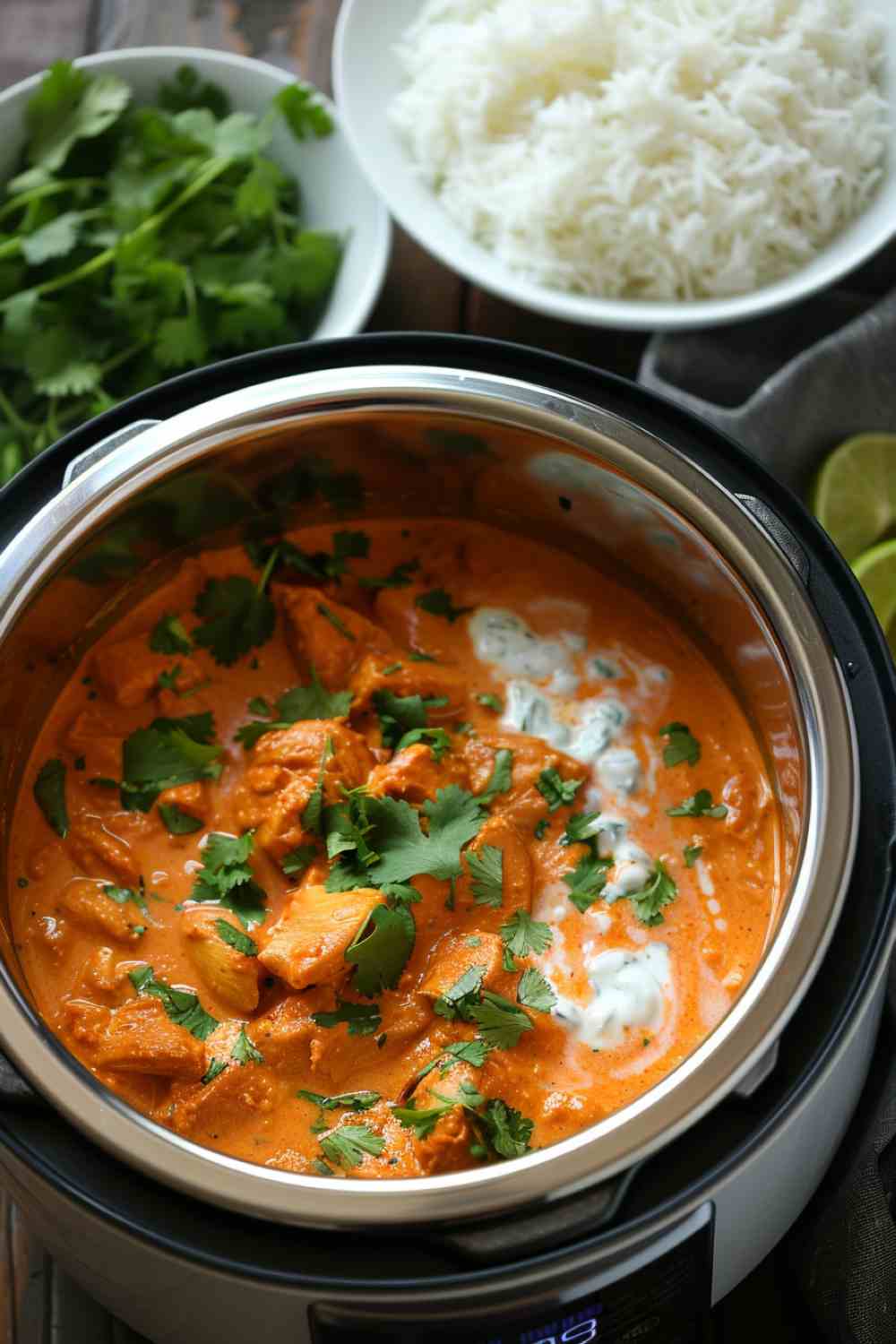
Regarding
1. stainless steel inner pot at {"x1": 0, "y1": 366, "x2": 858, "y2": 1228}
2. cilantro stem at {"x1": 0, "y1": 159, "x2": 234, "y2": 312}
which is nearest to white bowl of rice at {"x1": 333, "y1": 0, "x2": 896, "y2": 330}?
cilantro stem at {"x1": 0, "y1": 159, "x2": 234, "y2": 312}

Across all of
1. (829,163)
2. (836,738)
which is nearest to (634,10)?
(829,163)

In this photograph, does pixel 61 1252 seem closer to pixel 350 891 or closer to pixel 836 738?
pixel 350 891

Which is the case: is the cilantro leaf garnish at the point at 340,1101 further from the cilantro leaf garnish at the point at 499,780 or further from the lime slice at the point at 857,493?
the lime slice at the point at 857,493

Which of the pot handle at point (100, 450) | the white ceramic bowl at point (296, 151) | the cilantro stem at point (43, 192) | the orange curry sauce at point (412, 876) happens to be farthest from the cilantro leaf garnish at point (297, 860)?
the cilantro stem at point (43, 192)

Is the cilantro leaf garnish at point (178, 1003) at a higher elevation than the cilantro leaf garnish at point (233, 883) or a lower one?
lower

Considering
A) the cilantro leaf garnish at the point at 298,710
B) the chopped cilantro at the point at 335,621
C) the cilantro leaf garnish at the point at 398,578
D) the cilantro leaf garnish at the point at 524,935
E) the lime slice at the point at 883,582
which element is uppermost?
the chopped cilantro at the point at 335,621

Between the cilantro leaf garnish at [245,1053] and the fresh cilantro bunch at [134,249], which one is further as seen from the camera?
the fresh cilantro bunch at [134,249]
